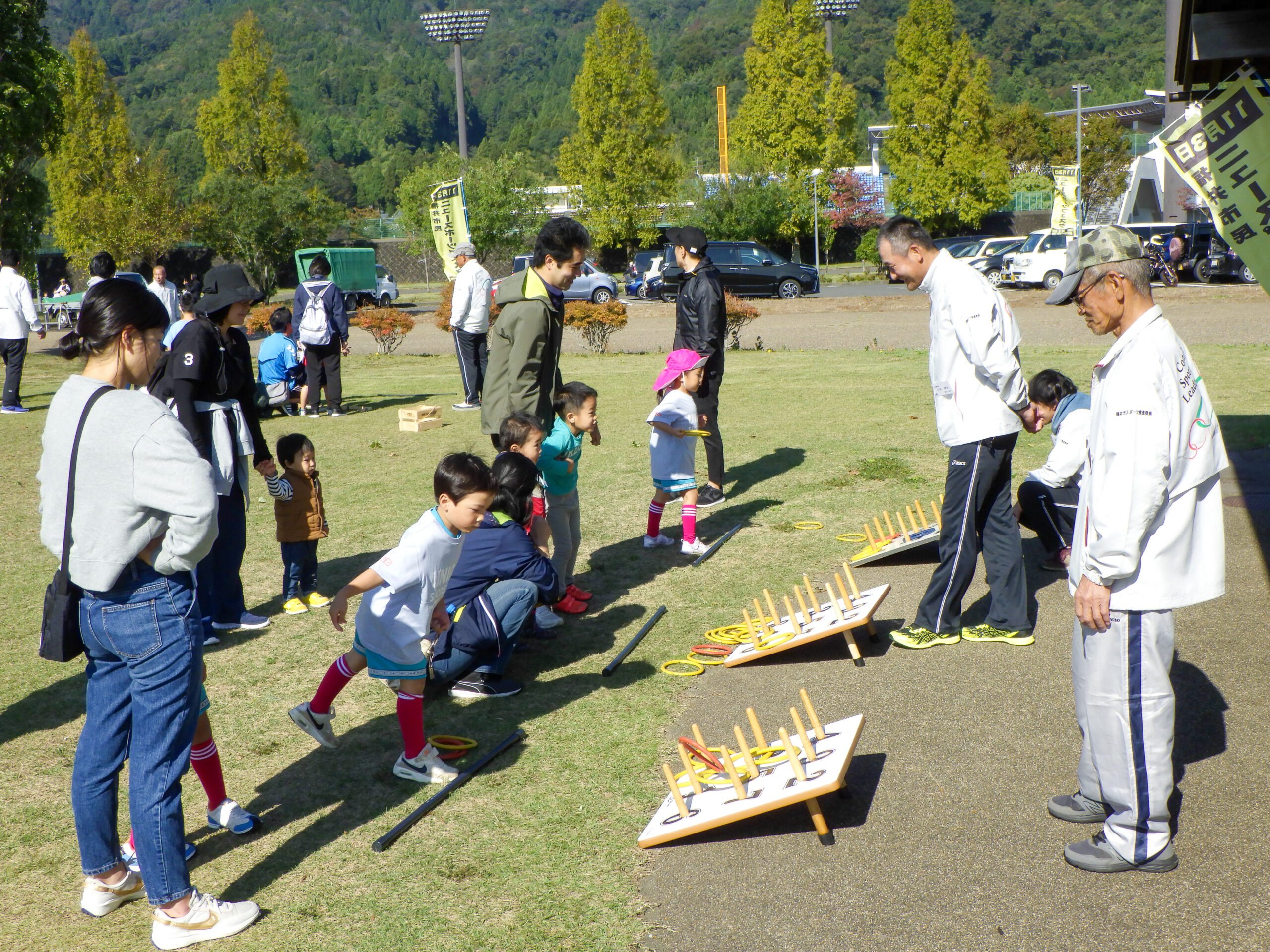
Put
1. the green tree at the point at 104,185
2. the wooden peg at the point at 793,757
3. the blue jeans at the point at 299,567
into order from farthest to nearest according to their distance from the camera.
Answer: the green tree at the point at 104,185, the blue jeans at the point at 299,567, the wooden peg at the point at 793,757

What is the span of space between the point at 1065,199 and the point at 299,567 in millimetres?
35910

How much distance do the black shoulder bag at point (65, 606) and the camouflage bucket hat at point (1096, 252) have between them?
2.98 m

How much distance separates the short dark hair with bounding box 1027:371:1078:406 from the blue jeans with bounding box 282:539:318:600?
179 inches

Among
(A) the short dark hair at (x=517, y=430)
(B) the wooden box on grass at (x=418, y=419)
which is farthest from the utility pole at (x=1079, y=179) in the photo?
(A) the short dark hair at (x=517, y=430)

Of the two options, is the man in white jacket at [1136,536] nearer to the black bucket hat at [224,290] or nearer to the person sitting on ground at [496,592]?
the person sitting on ground at [496,592]

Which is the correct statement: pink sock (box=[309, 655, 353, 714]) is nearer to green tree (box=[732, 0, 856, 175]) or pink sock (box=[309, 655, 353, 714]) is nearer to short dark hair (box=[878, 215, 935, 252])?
short dark hair (box=[878, 215, 935, 252])

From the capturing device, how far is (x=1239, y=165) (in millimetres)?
6145

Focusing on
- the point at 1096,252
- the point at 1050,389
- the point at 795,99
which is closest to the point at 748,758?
the point at 1096,252

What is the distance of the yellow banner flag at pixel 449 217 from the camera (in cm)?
1823

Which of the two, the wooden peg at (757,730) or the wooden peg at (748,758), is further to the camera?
the wooden peg at (757,730)

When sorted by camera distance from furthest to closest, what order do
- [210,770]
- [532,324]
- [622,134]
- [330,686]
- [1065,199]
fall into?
[622,134]
[1065,199]
[532,324]
[330,686]
[210,770]

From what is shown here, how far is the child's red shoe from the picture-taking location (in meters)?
6.07

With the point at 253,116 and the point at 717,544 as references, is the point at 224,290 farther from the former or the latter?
the point at 253,116

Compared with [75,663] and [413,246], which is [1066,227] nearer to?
[413,246]
